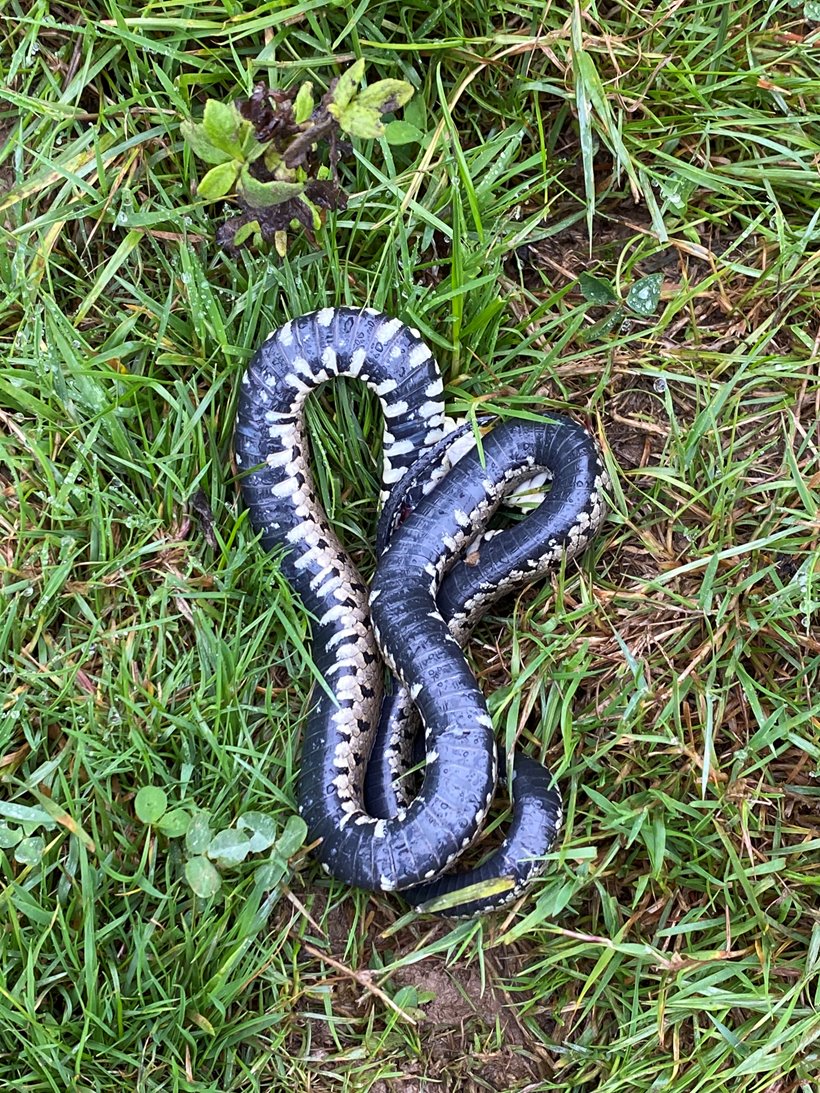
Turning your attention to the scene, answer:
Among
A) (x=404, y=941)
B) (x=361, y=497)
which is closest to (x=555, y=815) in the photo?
(x=404, y=941)

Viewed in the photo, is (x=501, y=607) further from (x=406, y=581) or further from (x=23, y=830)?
(x=23, y=830)

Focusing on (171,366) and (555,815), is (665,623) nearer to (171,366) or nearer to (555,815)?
(555,815)

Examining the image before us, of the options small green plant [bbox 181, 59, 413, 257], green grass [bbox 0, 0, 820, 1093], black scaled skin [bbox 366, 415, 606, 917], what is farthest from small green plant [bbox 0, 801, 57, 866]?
small green plant [bbox 181, 59, 413, 257]

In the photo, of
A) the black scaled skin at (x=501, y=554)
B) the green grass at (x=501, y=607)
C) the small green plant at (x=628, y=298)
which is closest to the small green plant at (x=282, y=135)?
the green grass at (x=501, y=607)

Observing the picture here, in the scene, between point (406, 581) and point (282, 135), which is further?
point (406, 581)

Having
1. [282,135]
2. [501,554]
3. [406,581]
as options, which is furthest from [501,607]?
[282,135]
